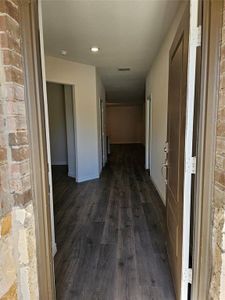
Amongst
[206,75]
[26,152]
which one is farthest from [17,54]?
[206,75]

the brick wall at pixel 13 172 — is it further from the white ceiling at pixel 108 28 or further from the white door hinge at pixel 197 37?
the white ceiling at pixel 108 28

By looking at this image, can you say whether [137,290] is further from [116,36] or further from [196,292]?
[116,36]

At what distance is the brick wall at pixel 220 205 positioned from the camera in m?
1.17

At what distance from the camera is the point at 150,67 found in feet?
16.7

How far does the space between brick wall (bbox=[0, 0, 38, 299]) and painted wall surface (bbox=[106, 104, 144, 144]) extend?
38.2ft

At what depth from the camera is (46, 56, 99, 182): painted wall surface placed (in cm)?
461

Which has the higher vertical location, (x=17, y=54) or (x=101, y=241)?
(x=17, y=54)

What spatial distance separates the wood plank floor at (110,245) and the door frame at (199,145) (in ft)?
1.65

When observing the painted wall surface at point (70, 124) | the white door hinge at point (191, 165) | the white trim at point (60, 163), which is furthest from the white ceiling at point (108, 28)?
the white trim at point (60, 163)

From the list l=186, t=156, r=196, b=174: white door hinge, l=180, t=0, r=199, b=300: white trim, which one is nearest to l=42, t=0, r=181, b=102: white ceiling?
l=180, t=0, r=199, b=300: white trim

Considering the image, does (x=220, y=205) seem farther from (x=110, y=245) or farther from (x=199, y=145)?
(x=110, y=245)

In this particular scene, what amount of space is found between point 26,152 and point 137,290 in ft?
→ 4.77

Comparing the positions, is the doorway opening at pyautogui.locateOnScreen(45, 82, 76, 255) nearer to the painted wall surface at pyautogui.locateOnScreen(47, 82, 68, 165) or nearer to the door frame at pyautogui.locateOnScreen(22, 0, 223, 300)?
the painted wall surface at pyautogui.locateOnScreen(47, 82, 68, 165)

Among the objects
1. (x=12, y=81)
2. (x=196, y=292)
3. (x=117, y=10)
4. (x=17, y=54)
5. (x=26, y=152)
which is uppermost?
(x=117, y=10)
